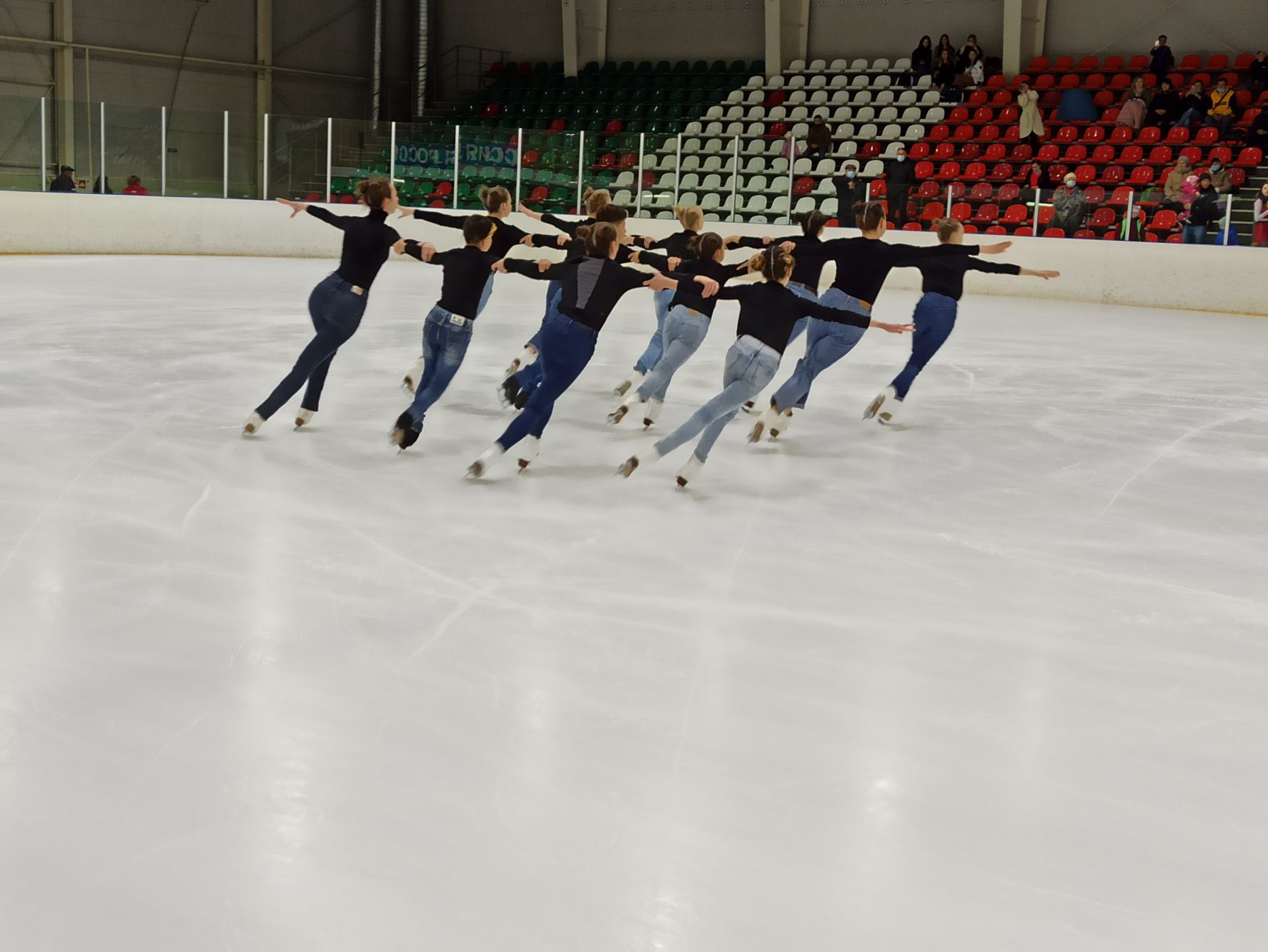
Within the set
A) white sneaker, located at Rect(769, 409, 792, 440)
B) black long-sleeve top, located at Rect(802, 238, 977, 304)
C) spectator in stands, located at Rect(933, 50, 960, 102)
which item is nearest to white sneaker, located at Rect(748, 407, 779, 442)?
white sneaker, located at Rect(769, 409, 792, 440)

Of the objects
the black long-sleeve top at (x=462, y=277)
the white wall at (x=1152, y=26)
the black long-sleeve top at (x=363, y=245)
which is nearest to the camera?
the black long-sleeve top at (x=462, y=277)

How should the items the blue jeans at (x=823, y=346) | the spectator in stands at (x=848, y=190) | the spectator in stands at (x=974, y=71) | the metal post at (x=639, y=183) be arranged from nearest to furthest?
the blue jeans at (x=823, y=346) < the spectator in stands at (x=848, y=190) < the metal post at (x=639, y=183) < the spectator in stands at (x=974, y=71)

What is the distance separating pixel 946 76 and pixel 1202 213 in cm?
755

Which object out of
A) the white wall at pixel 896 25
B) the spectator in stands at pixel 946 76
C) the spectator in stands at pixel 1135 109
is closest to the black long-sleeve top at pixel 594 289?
the spectator in stands at pixel 1135 109

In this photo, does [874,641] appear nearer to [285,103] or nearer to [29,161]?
[29,161]

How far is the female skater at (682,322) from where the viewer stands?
7531 mm

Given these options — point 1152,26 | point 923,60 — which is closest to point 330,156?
point 923,60

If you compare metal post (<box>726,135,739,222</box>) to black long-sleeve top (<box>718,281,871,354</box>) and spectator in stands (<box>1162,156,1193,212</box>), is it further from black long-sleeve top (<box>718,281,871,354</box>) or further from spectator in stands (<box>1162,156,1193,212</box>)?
black long-sleeve top (<box>718,281,871,354</box>)

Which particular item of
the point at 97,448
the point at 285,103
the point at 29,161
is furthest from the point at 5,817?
the point at 285,103

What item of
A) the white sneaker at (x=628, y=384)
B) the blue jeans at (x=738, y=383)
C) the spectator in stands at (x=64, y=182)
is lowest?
the white sneaker at (x=628, y=384)

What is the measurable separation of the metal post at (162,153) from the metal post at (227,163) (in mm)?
902

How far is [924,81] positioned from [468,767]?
77.9 ft

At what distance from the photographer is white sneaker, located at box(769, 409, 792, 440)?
25.6ft

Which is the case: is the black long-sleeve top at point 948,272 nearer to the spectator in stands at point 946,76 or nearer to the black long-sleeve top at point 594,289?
the black long-sleeve top at point 594,289
